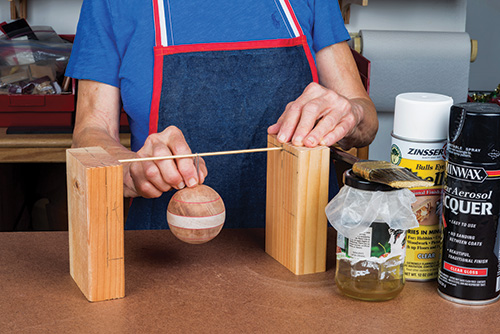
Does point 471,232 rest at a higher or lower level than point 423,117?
lower

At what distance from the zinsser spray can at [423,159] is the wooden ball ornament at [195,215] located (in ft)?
0.88

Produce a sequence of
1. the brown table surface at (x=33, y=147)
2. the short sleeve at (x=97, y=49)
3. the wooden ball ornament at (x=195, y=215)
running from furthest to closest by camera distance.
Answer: the brown table surface at (x=33, y=147), the short sleeve at (x=97, y=49), the wooden ball ornament at (x=195, y=215)

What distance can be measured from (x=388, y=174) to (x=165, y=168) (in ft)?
1.07

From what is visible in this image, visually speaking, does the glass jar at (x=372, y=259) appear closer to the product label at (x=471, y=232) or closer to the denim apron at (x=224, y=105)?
the product label at (x=471, y=232)

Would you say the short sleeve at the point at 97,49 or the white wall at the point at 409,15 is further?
the white wall at the point at 409,15

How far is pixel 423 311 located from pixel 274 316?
0.20 metres

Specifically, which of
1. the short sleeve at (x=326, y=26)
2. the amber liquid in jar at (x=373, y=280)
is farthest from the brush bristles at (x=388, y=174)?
the short sleeve at (x=326, y=26)

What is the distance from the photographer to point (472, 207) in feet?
2.58

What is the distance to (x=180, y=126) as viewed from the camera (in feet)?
4.23

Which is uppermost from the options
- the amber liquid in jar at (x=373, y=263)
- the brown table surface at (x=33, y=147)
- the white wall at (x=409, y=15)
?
the white wall at (x=409, y=15)

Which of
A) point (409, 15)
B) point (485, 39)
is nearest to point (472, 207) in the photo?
point (409, 15)

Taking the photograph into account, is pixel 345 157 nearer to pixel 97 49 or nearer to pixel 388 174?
pixel 388 174

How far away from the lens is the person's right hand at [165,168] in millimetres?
895

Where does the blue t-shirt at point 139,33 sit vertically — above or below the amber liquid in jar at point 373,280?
above
